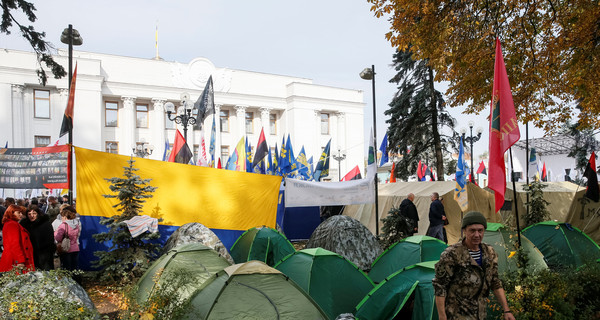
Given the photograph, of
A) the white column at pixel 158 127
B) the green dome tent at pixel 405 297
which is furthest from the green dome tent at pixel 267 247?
the white column at pixel 158 127

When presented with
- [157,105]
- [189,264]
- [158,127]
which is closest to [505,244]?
[189,264]

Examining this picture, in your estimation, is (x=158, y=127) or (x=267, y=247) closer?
(x=267, y=247)

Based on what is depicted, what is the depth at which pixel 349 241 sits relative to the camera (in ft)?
31.7

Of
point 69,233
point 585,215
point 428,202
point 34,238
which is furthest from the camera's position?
point 428,202

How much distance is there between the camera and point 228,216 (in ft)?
32.9

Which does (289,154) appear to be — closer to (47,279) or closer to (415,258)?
(415,258)

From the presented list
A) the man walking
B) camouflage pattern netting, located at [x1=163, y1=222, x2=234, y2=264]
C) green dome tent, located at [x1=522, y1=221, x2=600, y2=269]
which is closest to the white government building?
the man walking

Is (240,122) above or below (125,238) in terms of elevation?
above

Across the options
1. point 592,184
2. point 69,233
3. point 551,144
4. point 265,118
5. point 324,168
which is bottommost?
point 69,233

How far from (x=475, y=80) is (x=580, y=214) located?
673 cm

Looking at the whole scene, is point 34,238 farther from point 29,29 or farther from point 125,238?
point 29,29

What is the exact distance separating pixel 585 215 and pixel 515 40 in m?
7.18

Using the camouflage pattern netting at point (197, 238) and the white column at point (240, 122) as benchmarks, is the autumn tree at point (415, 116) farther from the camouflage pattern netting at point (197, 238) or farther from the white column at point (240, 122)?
the white column at point (240, 122)

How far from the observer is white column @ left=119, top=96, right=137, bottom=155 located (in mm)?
34562
